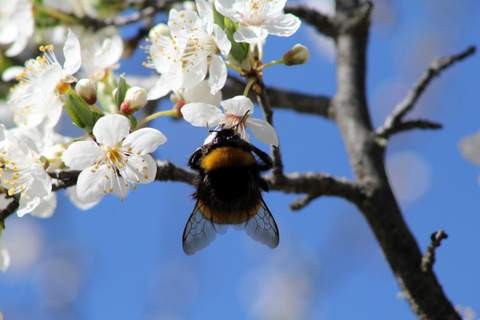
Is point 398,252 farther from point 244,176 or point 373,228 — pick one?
point 244,176

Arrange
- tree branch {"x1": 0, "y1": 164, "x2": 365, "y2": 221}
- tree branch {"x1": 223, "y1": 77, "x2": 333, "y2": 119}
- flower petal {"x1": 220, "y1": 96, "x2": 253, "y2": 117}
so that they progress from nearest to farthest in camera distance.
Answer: flower petal {"x1": 220, "y1": 96, "x2": 253, "y2": 117}, tree branch {"x1": 0, "y1": 164, "x2": 365, "y2": 221}, tree branch {"x1": 223, "y1": 77, "x2": 333, "y2": 119}

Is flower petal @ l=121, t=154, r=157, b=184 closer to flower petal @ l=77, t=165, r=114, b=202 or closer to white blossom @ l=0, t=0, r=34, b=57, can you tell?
flower petal @ l=77, t=165, r=114, b=202

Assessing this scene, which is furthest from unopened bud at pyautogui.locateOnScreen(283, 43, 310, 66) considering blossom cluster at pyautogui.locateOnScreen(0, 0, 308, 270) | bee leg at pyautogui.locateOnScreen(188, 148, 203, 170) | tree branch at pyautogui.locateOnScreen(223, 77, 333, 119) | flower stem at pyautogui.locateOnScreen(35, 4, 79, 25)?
flower stem at pyautogui.locateOnScreen(35, 4, 79, 25)

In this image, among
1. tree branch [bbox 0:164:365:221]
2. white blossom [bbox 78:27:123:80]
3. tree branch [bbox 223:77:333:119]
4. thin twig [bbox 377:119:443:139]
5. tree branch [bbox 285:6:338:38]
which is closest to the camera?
tree branch [bbox 0:164:365:221]

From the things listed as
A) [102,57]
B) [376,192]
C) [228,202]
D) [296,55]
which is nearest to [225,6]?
[296,55]

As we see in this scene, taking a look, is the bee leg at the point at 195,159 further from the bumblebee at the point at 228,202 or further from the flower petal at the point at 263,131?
the flower petal at the point at 263,131

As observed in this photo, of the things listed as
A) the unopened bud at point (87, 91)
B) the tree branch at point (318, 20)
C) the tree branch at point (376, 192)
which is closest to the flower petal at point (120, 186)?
the unopened bud at point (87, 91)

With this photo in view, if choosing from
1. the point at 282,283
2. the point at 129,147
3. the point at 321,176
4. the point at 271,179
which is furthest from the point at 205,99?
the point at 282,283

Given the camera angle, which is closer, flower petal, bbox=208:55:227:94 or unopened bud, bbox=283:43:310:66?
flower petal, bbox=208:55:227:94
